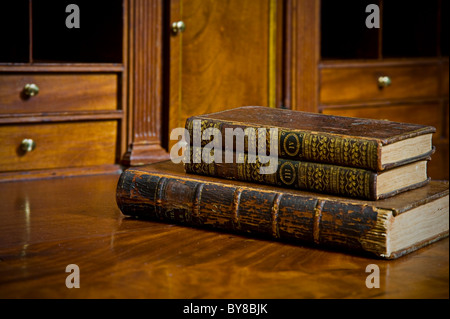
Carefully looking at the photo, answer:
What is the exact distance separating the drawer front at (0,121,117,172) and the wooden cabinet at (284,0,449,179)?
0.74m

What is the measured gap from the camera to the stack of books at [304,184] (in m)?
1.22

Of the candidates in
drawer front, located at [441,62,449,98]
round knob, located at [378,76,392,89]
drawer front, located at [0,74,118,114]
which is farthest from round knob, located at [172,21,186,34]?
drawer front, located at [441,62,449,98]

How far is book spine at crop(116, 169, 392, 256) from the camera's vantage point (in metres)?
1.21

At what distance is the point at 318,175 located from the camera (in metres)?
1.29

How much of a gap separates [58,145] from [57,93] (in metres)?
0.15

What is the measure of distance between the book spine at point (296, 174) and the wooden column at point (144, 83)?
971mm

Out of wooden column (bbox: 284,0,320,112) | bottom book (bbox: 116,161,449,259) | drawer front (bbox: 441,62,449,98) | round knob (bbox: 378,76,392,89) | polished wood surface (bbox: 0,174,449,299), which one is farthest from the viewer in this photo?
drawer front (bbox: 441,62,449,98)

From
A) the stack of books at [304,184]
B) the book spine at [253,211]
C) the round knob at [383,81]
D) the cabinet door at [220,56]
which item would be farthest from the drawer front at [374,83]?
the book spine at [253,211]

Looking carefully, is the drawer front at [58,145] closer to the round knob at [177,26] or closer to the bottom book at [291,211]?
the round knob at [177,26]

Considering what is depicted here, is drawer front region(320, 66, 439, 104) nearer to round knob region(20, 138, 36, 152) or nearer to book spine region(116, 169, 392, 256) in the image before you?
round knob region(20, 138, 36, 152)

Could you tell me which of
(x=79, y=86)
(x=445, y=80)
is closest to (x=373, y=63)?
(x=445, y=80)

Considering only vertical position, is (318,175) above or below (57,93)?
below

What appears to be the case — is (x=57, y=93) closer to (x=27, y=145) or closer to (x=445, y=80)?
(x=27, y=145)
